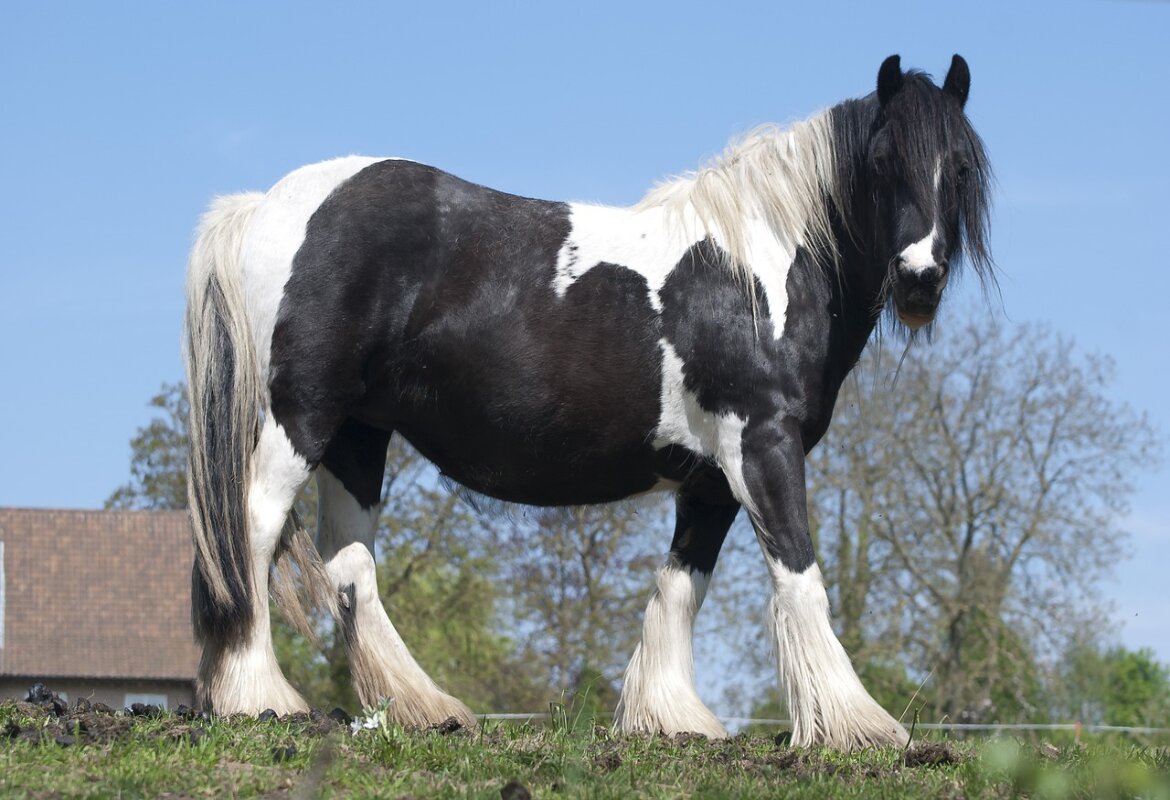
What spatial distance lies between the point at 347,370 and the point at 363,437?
65 centimetres

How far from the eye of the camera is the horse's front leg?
570cm

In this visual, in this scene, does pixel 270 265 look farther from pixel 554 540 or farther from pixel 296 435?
pixel 554 540

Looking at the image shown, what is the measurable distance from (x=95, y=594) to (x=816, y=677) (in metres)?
34.2

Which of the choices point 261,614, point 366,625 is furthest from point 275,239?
Result: point 366,625

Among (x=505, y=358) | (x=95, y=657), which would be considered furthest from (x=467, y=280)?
(x=95, y=657)

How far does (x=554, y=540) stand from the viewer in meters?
32.4

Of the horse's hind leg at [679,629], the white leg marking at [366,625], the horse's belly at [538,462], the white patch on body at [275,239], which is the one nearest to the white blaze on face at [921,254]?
the horse's hind leg at [679,629]

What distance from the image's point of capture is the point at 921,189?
19.7ft

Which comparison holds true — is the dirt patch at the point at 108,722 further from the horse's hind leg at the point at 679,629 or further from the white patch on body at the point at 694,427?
the white patch on body at the point at 694,427

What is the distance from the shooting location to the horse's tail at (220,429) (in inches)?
236

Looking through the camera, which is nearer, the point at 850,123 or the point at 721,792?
the point at 721,792

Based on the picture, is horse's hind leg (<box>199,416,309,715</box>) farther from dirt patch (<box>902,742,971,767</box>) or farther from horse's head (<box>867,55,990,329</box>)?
horse's head (<box>867,55,990,329</box>)

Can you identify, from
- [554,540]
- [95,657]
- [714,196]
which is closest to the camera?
[714,196]

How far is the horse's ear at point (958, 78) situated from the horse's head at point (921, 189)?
0.07 meters
